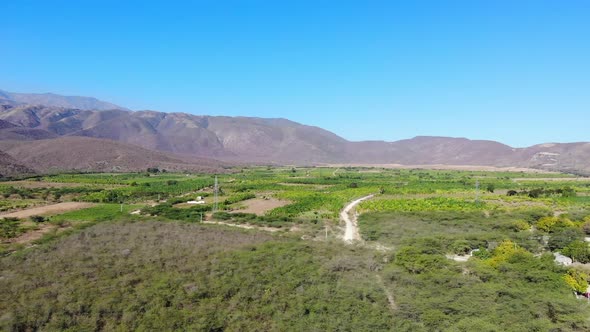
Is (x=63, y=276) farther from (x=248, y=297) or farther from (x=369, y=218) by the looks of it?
(x=369, y=218)

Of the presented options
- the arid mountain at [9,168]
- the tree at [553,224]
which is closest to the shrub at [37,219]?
the tree at [553,224]

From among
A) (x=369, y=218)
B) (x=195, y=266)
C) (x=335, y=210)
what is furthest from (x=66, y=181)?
(x=195, y=266)

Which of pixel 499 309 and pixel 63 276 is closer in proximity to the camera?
pixel 499 309

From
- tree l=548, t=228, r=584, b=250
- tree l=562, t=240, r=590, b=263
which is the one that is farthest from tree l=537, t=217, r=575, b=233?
tree l=562, t=240, r=590, b=263

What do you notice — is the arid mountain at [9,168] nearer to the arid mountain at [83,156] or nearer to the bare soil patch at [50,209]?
the arid mountain at [83,156]

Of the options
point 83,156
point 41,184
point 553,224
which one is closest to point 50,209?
point 41,184

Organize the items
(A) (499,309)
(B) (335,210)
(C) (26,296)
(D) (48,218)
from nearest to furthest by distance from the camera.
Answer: (C) (26,296)
(A) (499,309)
(D) (48,218)
(B) (335,210)

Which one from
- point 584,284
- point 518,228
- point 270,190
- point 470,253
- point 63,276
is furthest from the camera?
point 270,190
